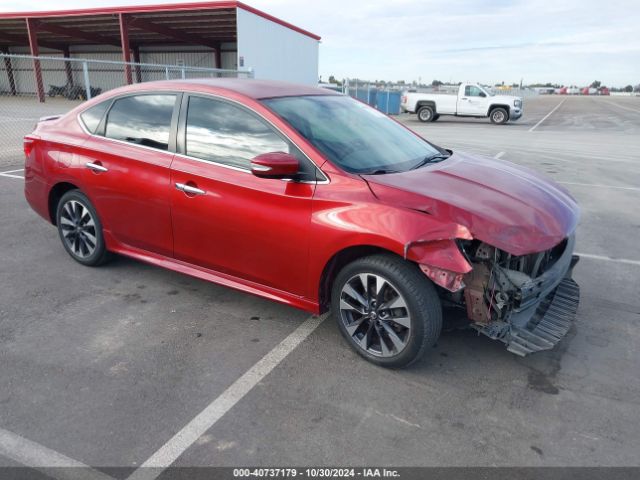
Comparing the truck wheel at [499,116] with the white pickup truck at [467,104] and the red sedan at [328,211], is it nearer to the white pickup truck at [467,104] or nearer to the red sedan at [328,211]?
the white pickup truck at [467,104]

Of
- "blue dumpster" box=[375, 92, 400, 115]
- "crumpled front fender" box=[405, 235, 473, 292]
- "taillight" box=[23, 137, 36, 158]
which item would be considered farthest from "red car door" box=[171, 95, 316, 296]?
"blue dumpster" box=[375, 92, 400, 115]

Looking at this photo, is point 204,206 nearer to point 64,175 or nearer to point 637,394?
point 64,175

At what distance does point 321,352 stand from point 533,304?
54.4 inches

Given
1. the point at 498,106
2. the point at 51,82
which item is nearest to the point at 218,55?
the point at 51,82

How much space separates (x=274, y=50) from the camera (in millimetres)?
27984

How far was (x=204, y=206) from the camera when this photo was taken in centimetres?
358

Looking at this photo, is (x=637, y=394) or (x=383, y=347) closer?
(x=637, y=394)

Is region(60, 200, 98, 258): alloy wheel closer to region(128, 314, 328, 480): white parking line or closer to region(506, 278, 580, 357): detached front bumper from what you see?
region(128, 314, 328, 480): white parking line

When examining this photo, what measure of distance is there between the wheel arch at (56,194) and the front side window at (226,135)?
1547 millimetres

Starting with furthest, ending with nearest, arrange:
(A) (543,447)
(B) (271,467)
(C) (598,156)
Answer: (C) (598,156) < (A) (543,447) < (B) (271,467)

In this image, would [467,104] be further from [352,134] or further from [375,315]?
[375,315]

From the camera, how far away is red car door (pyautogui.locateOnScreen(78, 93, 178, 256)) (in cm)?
384

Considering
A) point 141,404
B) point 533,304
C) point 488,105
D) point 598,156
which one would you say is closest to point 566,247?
point 533,304

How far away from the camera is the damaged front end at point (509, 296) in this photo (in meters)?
2.93
